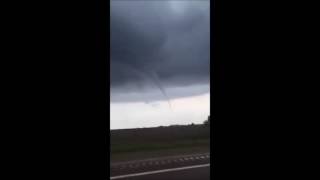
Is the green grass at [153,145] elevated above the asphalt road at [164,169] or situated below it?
above

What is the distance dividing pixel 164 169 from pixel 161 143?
7852 millimetres

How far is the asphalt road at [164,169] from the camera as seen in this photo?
13578 millimetres

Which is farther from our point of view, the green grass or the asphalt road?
the green grass

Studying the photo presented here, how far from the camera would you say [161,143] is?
75.2 feet

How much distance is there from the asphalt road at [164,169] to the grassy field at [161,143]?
1663mm

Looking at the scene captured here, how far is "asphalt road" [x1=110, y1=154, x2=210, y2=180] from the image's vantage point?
13.6 m

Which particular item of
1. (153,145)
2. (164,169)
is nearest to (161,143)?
(153,145)

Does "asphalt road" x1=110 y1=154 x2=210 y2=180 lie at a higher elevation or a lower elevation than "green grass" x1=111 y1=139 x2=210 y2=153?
lower

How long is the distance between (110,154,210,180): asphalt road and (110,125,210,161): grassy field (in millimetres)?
1663
